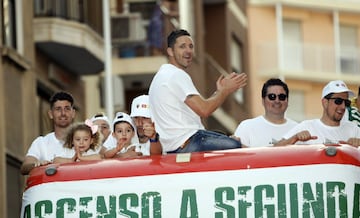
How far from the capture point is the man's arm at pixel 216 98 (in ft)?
41.1

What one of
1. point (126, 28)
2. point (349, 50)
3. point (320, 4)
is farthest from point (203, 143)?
point (349, 50)

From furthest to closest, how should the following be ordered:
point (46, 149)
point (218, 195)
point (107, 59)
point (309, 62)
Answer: point (309, 62)
point (107, 59)
point (46, 149)
point (218, 195)

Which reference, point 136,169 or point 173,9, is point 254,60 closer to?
point 173,9

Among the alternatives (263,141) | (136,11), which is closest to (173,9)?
(136,11)

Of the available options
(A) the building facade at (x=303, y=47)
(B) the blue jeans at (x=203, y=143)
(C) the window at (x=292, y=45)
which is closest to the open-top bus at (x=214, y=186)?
(B) the blue jeans at (x=203, y=143)

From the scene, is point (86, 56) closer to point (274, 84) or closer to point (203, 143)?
point (274, 84)

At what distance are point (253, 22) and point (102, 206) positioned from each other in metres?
48.1

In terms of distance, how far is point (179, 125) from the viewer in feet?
41.5

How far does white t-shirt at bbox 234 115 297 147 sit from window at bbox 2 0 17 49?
11.0 metres

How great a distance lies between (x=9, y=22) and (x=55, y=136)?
1175cm

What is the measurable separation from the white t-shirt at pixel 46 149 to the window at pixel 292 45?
46604 millimetres

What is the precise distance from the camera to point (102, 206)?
1213 cm

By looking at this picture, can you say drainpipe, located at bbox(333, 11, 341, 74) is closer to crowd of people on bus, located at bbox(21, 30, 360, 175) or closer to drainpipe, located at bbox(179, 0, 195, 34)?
drainpipe, located at bbox(179, 0, 195, 34)

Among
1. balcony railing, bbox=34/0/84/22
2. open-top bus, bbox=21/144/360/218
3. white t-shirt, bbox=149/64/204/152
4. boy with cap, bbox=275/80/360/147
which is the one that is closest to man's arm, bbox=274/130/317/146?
boy with cap, bbox=275/80/360/147
